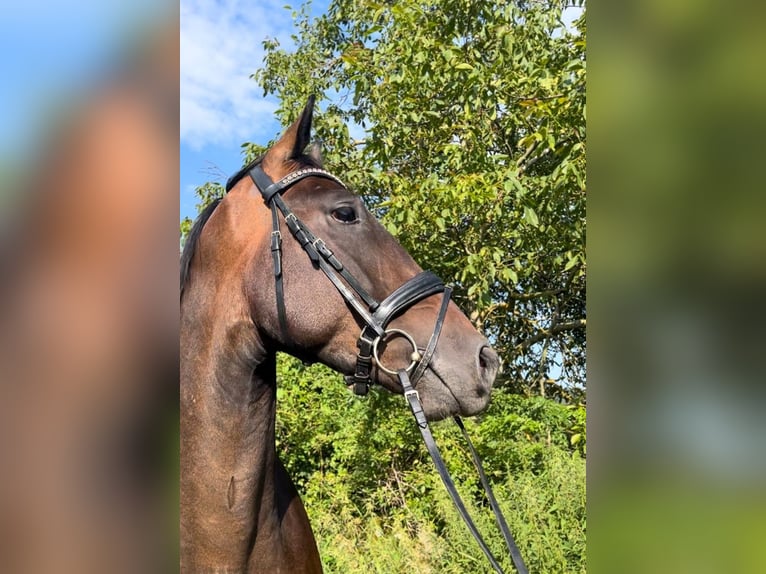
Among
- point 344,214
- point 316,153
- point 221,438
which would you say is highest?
point 316,153

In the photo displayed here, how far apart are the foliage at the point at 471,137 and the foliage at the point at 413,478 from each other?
1157 millimetres

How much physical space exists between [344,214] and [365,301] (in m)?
0.29

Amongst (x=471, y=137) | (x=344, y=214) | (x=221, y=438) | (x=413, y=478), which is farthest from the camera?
(x=413, y=478)

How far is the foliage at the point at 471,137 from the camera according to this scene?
4391 mm

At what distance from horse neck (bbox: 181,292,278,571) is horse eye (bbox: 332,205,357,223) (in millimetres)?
425

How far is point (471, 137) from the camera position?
16.1 ft

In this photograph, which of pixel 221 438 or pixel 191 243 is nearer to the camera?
pixel 221 438

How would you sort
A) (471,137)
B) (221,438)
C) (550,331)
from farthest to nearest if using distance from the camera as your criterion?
(550,331), (471,137), (221,438)
